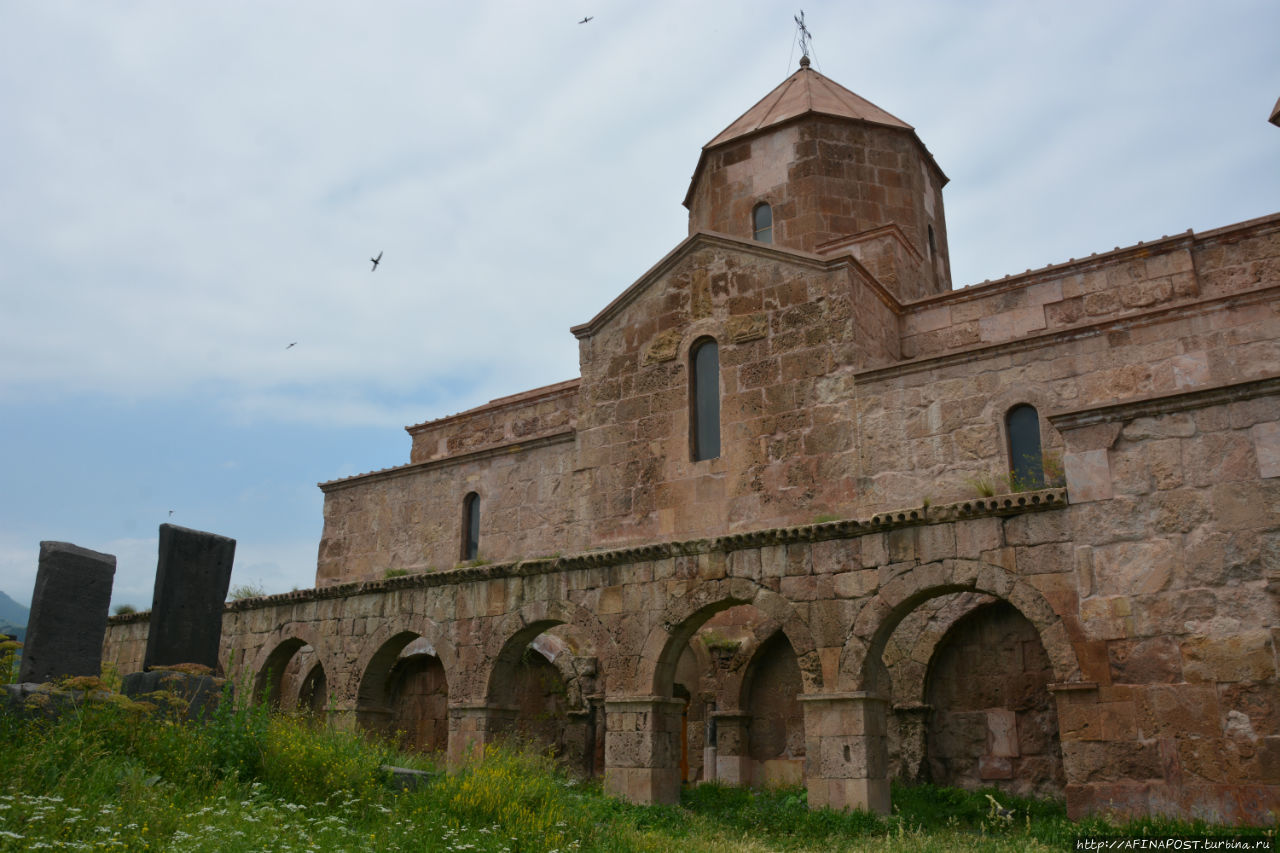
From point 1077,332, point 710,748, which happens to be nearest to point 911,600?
point 1077,332

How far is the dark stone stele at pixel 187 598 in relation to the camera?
9.35 m

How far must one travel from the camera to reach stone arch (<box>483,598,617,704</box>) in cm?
1157

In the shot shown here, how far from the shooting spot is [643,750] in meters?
10.5

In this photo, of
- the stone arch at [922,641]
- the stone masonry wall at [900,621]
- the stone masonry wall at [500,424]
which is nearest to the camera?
the stone masonry wall at [900,621]

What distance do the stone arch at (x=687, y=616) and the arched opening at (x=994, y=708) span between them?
184 centimetres

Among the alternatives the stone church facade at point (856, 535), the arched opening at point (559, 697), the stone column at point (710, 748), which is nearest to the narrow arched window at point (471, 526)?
the stone church facade at point (856, 535)

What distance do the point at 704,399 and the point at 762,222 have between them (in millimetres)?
4406

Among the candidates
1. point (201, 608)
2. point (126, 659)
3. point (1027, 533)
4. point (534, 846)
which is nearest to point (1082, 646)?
point (1027, 533)

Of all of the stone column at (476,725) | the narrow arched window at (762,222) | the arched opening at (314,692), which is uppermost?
the narrow arched window at (762,222)

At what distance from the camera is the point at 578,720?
13.1 metres

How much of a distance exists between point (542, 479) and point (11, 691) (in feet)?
26.4

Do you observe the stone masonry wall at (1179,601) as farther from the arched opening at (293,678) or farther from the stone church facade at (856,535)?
the arched opening at (293,678)

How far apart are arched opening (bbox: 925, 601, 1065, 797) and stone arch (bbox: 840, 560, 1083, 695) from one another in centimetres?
146

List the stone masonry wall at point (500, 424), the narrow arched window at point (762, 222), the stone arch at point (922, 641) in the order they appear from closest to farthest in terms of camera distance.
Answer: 1. the stone arch at point (922, 641)
2. the narrow arched window at point (762, 222)
3. the stone masonry wall at point (500, 424)
